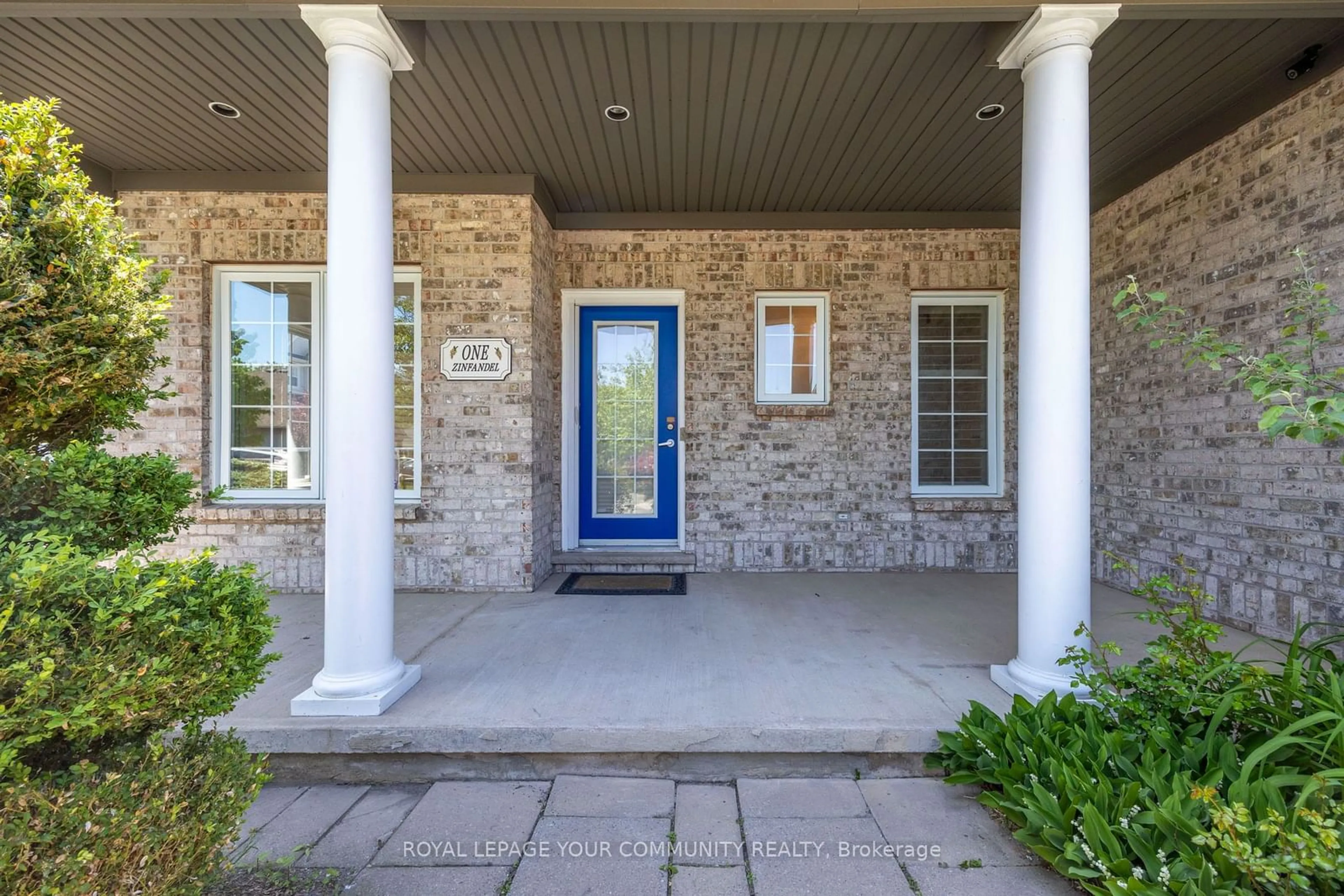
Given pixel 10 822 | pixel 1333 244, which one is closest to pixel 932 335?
pixel 1333 244

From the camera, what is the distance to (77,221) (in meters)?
1.55

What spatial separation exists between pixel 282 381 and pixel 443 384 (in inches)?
54.6

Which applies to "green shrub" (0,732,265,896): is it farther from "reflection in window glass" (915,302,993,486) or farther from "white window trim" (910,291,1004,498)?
"reflection in window glass" (915,302,993,486)

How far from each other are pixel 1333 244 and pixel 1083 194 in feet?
5.76

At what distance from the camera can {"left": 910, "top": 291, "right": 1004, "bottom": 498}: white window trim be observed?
506 centimetres

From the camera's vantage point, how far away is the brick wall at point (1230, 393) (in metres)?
3.13

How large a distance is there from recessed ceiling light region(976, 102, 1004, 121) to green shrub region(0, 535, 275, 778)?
4.32m

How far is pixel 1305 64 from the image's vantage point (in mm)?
3070

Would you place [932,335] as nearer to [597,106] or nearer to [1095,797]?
[597,106]

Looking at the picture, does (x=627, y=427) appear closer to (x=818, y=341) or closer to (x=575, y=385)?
(x=575, y=385)

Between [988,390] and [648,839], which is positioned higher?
[988,390]

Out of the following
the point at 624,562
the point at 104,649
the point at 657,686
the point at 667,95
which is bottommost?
the point at 657,686

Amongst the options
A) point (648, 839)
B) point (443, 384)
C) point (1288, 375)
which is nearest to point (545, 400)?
point (443, 384)

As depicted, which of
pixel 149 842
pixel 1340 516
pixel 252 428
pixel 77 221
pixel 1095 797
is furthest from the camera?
pixel 252 428
